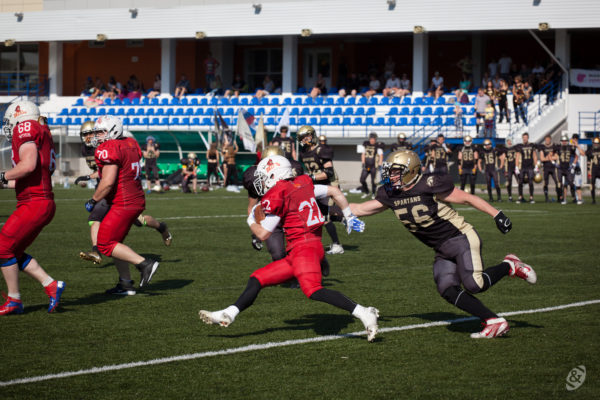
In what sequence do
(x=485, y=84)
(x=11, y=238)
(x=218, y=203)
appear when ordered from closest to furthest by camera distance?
(x=11, y=238) < (x=218, y=203) < (x=485, y=84)

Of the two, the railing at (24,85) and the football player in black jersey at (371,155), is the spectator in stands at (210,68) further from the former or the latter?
the football player in black jersey at (371,155)

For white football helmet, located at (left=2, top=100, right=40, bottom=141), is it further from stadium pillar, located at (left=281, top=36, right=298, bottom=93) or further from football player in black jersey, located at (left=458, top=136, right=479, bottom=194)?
stadium pillar, located at (left=281, top=36, right=298, bottom=93)

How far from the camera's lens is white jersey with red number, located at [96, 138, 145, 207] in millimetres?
8102

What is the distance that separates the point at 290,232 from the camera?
6.70 m

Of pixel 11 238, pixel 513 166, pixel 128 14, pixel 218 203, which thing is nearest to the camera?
pixel 11 238

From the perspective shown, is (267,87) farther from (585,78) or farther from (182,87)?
(585,78)

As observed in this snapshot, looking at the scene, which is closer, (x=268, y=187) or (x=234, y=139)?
(x=268, y=187)

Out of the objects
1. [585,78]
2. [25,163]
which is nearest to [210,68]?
[585,78]

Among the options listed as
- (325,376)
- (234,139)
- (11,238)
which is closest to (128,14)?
(234,139)

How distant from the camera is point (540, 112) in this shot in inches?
1132

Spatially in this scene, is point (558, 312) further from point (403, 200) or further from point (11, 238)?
point (11, 238)

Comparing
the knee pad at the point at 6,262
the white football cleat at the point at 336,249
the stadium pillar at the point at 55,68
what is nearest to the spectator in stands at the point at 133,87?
the stadium pillar at the point at 55,68

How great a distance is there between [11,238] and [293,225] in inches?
99.3

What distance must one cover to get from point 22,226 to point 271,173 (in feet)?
7.61
